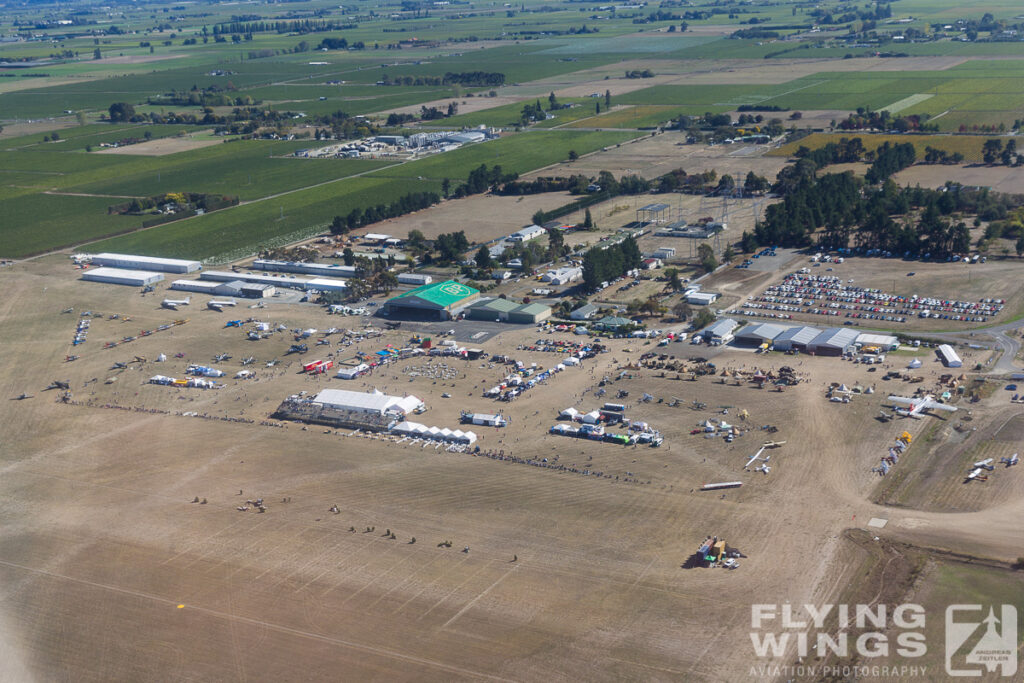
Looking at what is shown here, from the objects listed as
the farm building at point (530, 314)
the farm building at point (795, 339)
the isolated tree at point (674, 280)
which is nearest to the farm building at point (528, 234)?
the isolated tree at point (674, 280)

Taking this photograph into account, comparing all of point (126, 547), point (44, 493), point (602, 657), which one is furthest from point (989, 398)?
point (44, 493)

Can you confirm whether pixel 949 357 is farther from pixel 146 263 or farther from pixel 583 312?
pixel 146 263

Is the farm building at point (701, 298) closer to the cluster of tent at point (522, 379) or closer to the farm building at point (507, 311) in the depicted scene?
the farm building at point (507, 311)

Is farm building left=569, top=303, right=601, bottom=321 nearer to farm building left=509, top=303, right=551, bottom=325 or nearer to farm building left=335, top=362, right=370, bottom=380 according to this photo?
farm building left=509, top=303, right=551, bottom=325

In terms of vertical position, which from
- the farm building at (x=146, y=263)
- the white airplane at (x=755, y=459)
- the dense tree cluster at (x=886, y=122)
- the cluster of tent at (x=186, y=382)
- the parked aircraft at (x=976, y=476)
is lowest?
the parked aircraft at (x=976, y=476)

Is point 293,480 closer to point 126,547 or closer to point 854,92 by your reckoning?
point 126,547

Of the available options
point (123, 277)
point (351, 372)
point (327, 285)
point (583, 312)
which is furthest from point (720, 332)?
point (123, 277)
